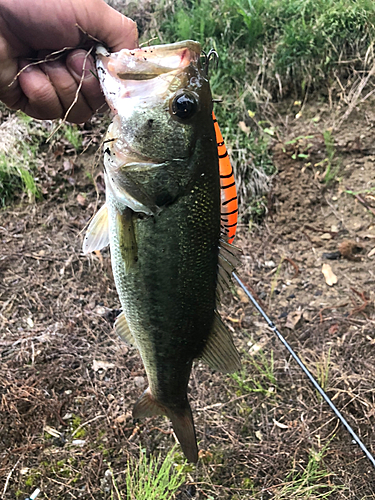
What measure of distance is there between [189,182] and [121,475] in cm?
212

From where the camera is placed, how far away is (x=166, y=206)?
133 centimetres

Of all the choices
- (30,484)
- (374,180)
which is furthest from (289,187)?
(30,484)

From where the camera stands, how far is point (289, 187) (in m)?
4.03

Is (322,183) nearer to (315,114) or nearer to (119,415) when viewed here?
(315,114)

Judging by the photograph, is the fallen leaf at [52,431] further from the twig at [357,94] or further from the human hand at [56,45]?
the twig at [357,94]

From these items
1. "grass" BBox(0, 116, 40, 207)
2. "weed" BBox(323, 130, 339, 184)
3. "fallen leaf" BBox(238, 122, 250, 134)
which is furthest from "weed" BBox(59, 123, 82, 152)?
"weed" BBox(323, 130, 339, 184)

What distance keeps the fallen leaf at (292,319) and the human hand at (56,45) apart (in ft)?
7.97

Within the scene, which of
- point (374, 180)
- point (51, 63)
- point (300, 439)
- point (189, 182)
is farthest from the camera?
point (374, 180)

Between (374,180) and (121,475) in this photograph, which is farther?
(374,180)

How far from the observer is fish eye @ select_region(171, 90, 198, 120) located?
1.23m

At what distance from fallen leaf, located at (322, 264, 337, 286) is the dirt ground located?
0.14 ft

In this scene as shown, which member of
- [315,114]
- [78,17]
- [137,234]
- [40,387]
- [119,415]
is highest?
[78,17]

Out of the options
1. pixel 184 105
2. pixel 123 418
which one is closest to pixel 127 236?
pixel 184 105

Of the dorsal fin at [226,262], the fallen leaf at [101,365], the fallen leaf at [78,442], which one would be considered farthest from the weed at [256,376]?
the dorsal fin at [226,262]
